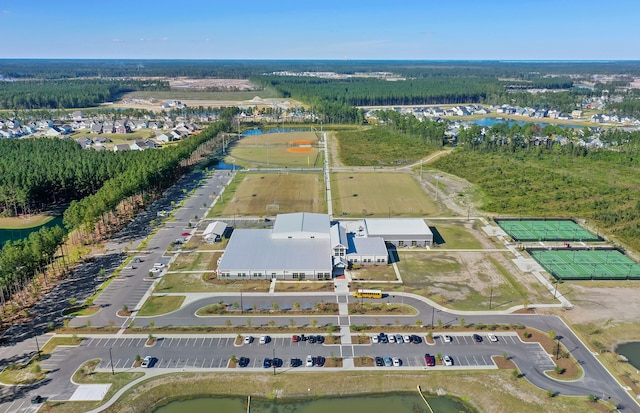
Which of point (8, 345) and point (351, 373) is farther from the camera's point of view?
point (8, 345)

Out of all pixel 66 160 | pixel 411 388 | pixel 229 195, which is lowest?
pixel 411 388

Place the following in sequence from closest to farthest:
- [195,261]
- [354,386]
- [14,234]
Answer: [354,386], [195,261], [14,234]

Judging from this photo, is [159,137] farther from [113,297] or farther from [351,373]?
[351,373]

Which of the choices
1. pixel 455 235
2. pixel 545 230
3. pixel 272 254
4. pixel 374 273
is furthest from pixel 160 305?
pixel 545 230

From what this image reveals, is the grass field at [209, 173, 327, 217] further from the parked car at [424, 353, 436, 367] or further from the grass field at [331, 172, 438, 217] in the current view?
the parked car at [424, 353, 436, 367]

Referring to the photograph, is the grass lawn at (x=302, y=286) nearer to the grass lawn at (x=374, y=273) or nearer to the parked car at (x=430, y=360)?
the grass lawn at (x=374, y=273)

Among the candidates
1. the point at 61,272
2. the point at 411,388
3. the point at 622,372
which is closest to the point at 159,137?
the point at 61,272

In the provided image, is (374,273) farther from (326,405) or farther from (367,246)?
(326,405)

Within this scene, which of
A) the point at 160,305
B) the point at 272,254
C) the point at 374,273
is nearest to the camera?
the point at 160,305
